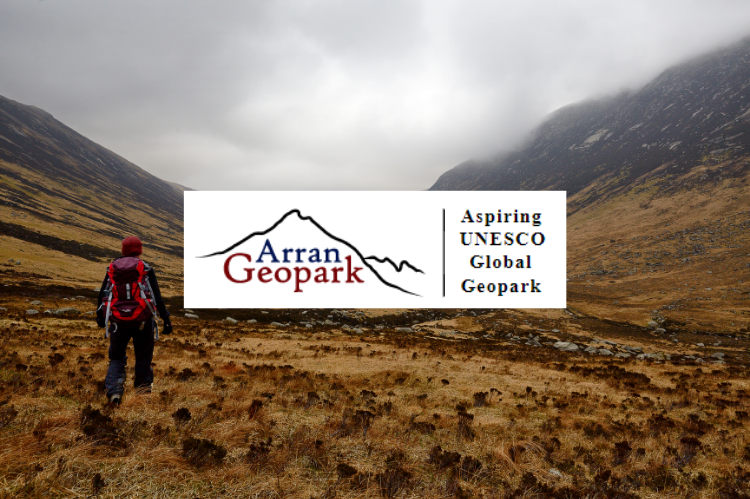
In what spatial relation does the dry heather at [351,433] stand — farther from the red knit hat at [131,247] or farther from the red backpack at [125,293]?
the red knit hat at [131,247]

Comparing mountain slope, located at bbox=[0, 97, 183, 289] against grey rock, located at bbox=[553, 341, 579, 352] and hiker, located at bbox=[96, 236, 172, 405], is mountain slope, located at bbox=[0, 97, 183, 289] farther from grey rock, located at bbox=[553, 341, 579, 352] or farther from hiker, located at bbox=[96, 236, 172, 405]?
grey rock, located at bbox=[553, 341, 579, 352]

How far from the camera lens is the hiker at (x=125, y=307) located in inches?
264

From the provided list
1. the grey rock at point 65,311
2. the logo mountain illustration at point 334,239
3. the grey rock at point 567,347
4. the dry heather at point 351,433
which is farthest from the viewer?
the grey rock at point 567,347

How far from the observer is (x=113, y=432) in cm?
504

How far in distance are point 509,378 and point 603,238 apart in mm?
136801

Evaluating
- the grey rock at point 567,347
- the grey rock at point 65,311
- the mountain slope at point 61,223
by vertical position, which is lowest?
the grey rock at point 567,347

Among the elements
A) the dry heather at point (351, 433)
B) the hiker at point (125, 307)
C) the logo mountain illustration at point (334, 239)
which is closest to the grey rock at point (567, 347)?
the logo mountain illustration at point (334, 239)

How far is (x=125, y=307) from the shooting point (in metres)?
6.71

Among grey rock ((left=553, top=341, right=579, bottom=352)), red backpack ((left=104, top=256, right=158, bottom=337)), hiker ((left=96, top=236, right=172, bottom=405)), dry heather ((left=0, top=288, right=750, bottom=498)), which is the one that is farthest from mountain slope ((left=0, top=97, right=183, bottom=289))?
grey rock ((left=553, top=341, right=579, bottom=352))

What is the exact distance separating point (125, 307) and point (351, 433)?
16.5 feet

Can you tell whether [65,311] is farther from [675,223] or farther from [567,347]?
[675,223]

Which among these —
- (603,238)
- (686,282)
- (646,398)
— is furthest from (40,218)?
(603,238)

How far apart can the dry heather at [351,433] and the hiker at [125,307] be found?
0.64m

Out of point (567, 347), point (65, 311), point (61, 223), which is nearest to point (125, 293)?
point (65, 311)
